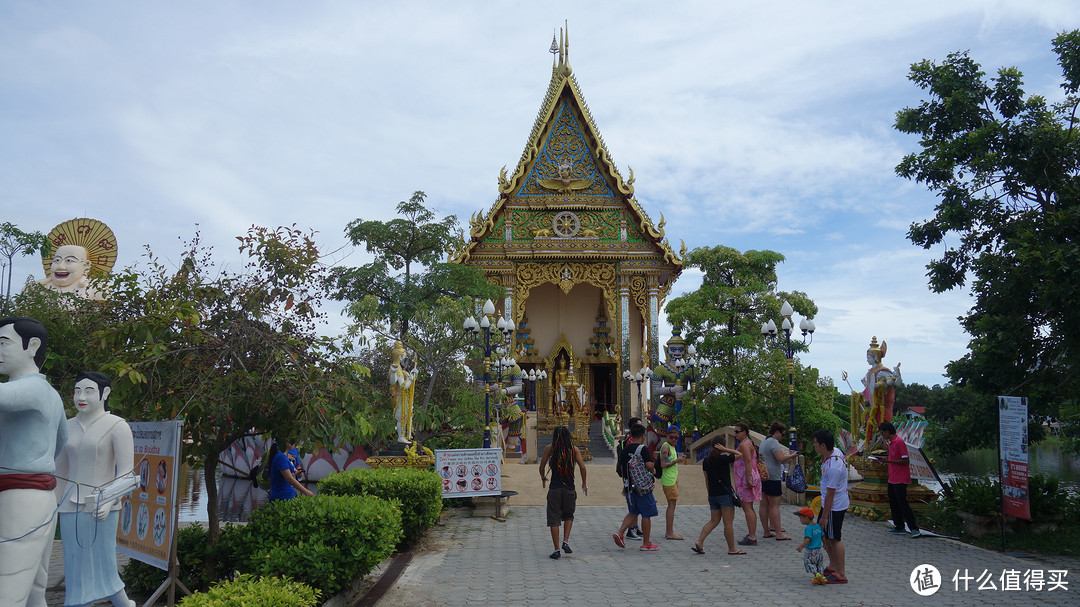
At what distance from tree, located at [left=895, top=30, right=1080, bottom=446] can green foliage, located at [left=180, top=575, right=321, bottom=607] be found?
26.5ft

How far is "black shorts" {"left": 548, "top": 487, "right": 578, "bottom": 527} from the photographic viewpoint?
7453 millimetres

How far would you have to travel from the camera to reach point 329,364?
5840 mm

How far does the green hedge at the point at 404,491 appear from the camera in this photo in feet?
27.1

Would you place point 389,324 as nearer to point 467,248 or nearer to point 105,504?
point 467,248

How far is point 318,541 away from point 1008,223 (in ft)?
32.1

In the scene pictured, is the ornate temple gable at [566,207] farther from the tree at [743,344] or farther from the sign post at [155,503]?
the sign post at [155,503]

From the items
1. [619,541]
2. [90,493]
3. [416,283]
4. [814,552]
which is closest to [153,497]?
[90,493]

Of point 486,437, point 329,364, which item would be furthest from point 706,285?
point 329,364

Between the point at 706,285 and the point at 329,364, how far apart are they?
2351 centimetres

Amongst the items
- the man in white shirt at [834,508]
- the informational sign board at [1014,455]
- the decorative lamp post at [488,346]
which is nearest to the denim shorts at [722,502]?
the man in white shirt at [834,508]

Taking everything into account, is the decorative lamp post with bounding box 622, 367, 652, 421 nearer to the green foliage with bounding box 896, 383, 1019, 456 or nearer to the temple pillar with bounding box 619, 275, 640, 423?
the temple pillar with bounding box 619, 275, 640, 423

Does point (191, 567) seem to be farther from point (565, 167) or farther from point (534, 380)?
point (565, 167)

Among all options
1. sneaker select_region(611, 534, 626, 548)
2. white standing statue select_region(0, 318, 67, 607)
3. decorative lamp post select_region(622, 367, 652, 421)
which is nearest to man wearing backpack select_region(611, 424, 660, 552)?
sneaker select_region(611, 534, 626, 548)

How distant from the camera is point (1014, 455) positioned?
7.74 m
